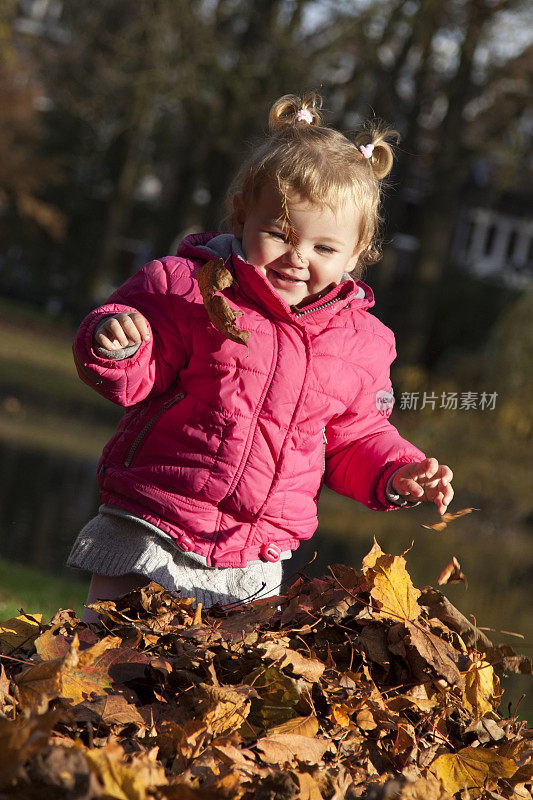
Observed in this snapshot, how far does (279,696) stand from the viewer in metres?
1.81

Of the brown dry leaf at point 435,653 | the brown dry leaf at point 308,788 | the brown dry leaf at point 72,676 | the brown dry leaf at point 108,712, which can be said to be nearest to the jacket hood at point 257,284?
the brown dry leaf at point 435,653

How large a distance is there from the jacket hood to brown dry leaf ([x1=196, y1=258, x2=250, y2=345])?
7cm

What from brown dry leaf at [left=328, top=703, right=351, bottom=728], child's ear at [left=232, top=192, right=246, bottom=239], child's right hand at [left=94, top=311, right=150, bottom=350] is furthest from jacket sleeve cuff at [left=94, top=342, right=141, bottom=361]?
brown dry leaf at [left=328, top=703, right=351, bottom=728]

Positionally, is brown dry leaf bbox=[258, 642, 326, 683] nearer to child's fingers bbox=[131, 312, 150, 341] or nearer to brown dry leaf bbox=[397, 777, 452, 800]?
brown dry leaf bbox=[397, 777, 452, 800]

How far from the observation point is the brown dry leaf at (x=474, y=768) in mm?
1845

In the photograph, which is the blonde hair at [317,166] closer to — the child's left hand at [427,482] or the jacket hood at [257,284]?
the jacket hood at [257,284]

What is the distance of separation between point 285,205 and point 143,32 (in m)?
22.3

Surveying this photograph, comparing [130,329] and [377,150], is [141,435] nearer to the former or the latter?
[130,329]

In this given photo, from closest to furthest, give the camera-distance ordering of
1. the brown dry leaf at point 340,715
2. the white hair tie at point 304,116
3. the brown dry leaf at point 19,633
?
1. the brown dry leaf at point 340,715
2. the brown dry leaf at point 19,633
3. the white hair tie at point 304,116

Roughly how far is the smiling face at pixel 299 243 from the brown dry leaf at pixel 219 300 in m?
0.14

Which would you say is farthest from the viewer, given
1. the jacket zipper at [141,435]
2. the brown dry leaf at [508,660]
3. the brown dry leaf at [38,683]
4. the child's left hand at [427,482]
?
the jacket zipper at [141,435]

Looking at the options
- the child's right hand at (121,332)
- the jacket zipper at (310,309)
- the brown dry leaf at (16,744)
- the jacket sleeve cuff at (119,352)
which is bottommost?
the brown dry leaf at (16,744)

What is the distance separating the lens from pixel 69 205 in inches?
1369

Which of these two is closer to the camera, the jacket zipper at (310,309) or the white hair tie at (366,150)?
the jacket zipper at (310,309)
